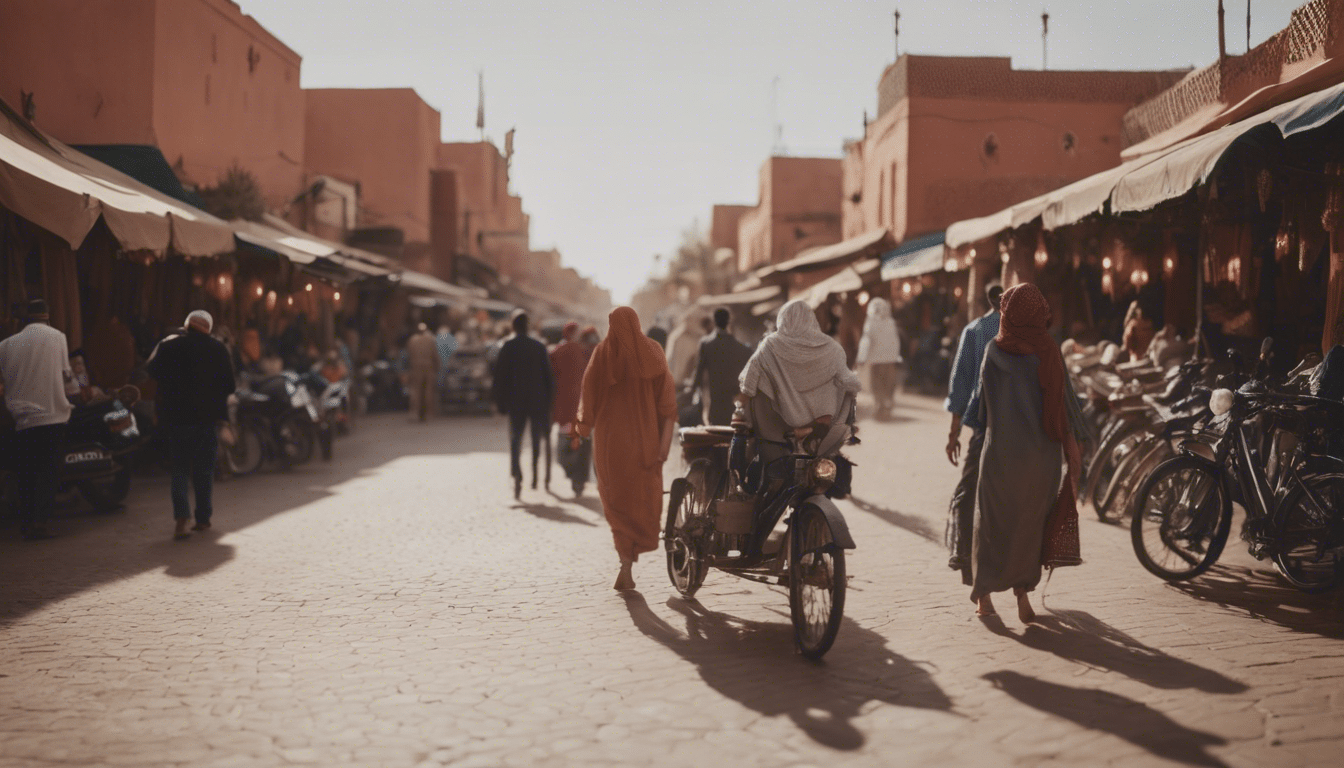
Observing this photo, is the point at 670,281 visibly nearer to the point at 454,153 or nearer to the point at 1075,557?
the point at 454,153

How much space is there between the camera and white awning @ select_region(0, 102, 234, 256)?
32.2ft

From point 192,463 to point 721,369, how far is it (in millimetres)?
4420

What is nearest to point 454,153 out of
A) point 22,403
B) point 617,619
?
point 22,403

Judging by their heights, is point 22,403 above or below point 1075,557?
above

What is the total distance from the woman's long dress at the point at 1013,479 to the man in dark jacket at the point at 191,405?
6.10m

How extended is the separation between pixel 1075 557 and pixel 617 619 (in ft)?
7.84

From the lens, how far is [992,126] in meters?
28.1

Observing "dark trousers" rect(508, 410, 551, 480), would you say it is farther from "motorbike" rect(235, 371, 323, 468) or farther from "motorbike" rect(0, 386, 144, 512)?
"motorbike" rect(0, 386, 144, 512)

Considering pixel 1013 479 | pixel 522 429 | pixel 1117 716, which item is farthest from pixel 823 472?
pixel 522 429

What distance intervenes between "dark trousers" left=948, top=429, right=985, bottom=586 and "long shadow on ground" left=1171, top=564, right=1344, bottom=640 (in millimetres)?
1450

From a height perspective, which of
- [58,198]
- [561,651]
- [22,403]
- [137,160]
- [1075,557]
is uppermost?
[137,160]

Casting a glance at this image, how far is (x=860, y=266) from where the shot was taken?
25703 mm

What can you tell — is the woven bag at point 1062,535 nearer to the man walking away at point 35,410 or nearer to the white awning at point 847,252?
the man walking away at point 35,410

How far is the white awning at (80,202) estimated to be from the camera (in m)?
9.81
